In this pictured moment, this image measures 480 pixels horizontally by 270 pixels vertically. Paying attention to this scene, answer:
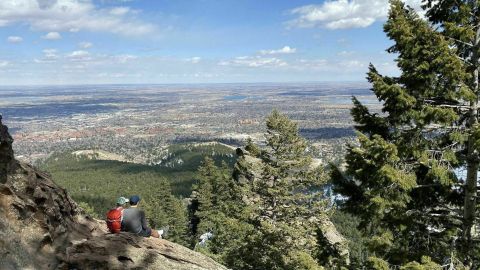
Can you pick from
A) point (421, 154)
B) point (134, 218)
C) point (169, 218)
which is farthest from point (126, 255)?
point (169, 218)

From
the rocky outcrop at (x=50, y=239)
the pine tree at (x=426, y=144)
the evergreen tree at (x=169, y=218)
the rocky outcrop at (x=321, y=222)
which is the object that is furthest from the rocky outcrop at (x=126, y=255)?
the evergreen tree at (x=169, y=218)

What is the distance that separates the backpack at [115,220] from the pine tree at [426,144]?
23.9 ft

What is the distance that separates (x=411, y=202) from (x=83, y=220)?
10.4m

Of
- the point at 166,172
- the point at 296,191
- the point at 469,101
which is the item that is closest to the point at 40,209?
the point at 469,101

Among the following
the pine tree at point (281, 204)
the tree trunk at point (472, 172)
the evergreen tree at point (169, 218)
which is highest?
the tree trunk at point (472, 172)

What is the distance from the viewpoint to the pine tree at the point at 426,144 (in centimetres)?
1070

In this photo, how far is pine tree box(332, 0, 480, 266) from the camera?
10.7 meters

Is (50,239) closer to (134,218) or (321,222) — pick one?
(134,218)

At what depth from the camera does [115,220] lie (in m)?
13.2

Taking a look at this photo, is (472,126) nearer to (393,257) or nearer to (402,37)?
(402,37)

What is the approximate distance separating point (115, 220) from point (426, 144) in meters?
9.46

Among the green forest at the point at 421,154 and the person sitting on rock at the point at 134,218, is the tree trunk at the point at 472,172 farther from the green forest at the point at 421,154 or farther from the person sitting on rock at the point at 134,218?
the person sitting on rock at the point at 134,218

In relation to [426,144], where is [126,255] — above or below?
below

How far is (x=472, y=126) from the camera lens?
10.3 meters
